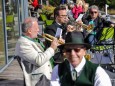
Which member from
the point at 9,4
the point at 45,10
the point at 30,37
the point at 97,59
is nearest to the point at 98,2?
the point at 45,10

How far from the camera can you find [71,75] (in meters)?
3.07

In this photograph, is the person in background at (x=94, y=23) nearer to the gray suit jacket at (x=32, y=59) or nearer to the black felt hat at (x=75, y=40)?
the gray suit jacket at (x=32, y=59)

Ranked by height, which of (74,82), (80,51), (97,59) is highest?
(80,51)

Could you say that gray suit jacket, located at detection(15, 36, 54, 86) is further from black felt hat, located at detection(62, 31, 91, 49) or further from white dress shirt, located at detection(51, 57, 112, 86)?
white dress shirt, located at detection(51, 57, 112, 86)

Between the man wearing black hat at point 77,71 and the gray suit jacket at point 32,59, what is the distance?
5.49 feet

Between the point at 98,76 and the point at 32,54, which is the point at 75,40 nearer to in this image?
the point at 98,76

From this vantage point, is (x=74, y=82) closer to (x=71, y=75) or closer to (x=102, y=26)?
(x=71, y=75)

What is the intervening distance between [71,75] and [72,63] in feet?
0.29

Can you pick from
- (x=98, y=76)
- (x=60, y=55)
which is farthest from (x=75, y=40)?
(x=60, y=55)

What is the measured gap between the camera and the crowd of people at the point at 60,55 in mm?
3043

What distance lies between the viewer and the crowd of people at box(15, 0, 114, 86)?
3.04 m

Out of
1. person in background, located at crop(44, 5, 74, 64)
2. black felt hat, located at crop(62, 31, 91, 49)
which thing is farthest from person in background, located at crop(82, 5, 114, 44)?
black felt hat, located at crop(62, 31, 91, 49)

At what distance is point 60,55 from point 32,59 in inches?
48.1

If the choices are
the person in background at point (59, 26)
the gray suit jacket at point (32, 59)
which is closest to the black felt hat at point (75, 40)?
the gray suit jacket at point (32, 59)
